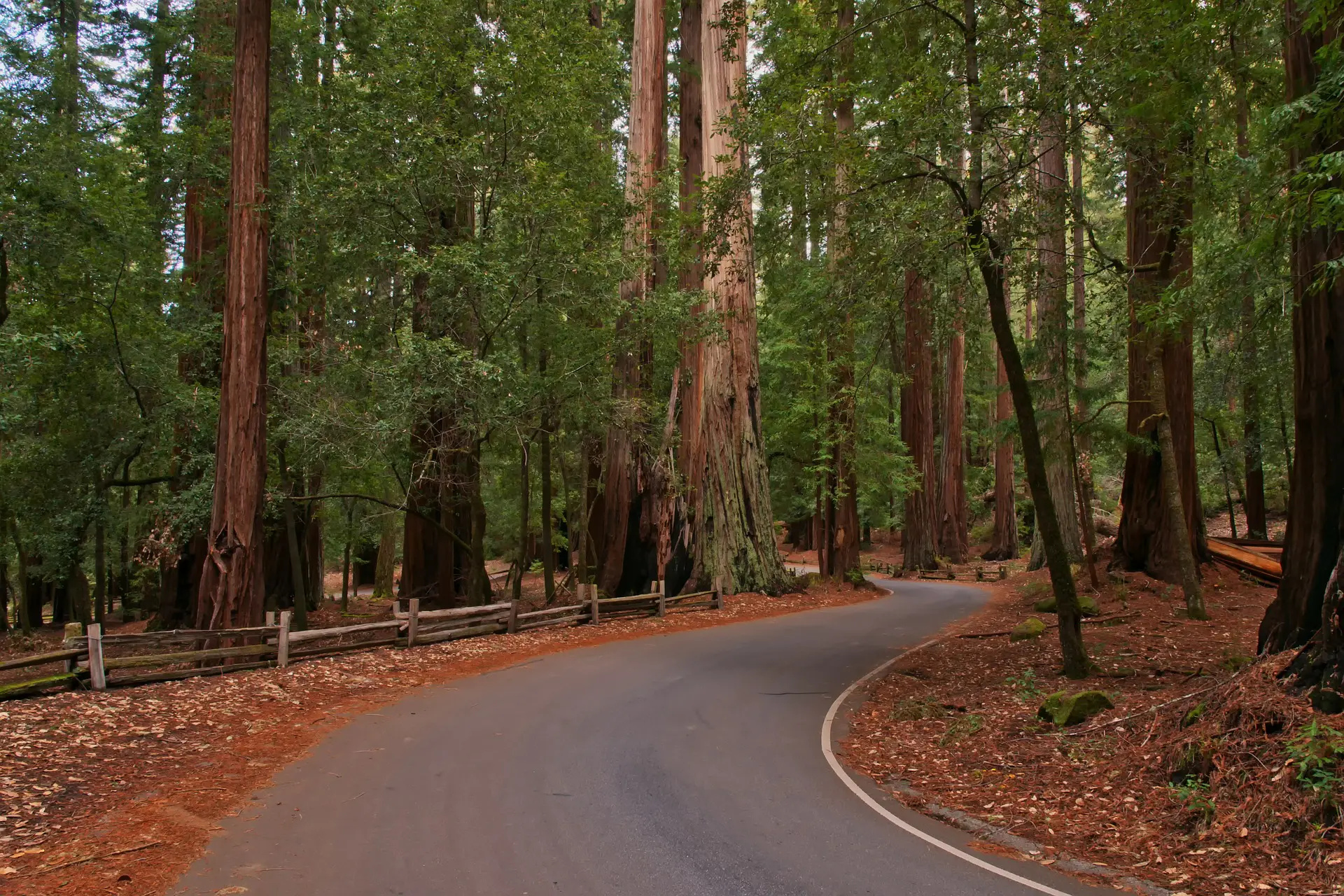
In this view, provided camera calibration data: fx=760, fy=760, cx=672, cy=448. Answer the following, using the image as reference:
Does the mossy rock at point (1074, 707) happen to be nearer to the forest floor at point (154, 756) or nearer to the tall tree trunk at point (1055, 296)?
the tall tree trunk at point (1055, 296)

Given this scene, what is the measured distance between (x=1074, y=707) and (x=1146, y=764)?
4.98 feet

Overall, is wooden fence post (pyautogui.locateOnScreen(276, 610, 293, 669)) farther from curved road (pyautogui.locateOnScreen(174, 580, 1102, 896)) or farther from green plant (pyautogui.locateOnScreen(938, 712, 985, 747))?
green plant (pyautogui.locateOnScreen(938, 712, 985, 747))

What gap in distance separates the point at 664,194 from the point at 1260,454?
Result: 64.3 ft

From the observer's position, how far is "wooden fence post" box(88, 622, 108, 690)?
8.78m

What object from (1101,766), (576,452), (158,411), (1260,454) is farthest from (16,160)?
(1260,454)

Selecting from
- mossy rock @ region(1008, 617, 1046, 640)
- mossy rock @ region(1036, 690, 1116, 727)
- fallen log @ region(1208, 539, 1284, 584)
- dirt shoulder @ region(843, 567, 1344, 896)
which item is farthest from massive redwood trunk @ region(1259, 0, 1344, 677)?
fallen log @ region(1208, 539, 1284, 584)

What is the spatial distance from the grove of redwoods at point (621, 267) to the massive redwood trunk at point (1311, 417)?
45mm

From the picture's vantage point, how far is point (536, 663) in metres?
11.9

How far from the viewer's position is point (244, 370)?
38.5 ft

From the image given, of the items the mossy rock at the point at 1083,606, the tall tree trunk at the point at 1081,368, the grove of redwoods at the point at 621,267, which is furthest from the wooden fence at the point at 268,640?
the tall tree trunk at the point at 1081,368

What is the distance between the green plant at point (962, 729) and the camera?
769 cm

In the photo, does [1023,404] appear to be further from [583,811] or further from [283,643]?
[283,643]

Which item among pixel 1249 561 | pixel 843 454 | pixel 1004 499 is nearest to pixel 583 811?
pixel 1249 561

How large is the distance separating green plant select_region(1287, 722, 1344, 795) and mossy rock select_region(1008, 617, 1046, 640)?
793cm
